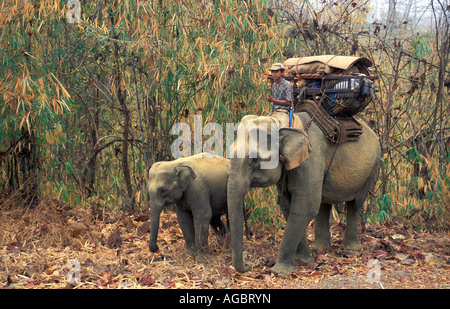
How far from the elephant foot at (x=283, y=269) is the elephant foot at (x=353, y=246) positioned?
120cm

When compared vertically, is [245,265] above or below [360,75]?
below

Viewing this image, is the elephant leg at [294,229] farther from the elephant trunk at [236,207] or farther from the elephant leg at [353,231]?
the elephant leg at [353,231]

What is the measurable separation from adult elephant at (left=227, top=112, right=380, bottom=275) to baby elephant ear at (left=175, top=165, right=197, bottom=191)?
3.12 feet

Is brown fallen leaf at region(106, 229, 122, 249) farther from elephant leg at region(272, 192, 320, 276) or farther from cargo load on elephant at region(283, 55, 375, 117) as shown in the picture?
cargo load on elephant at region(283, 55, 375, 117)

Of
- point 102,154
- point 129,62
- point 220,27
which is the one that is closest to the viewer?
point 220,27

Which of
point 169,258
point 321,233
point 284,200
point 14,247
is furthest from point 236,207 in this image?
point 14,247

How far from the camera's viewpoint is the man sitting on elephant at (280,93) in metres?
5.66

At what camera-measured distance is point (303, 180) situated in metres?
5.55

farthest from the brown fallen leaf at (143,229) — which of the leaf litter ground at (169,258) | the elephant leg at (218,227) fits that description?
the elephant leg at (218,227)

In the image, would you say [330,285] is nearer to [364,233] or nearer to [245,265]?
[245,265]

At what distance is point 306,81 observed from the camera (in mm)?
6199

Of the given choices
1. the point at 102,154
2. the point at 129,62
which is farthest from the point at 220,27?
the point at 102,154

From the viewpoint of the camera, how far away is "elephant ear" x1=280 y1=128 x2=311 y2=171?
527 cm

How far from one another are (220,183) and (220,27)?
6.59ft
